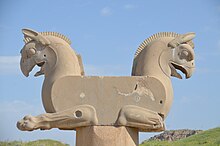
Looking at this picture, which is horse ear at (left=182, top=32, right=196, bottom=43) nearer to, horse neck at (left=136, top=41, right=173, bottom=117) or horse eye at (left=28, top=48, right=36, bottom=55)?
horse neck at (left=136, top=41, right=173, bottom=117)

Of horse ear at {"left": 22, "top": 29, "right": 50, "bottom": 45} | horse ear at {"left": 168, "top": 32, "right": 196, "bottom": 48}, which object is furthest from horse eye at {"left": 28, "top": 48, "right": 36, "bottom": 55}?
horse ear at {"left": 168, "top": 32, "right": 196, "bottom": 48}

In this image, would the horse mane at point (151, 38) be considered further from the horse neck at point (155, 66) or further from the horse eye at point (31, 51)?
the horse eye at point (31, 51)

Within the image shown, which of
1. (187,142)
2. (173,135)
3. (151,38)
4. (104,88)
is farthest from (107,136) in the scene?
(173,135)

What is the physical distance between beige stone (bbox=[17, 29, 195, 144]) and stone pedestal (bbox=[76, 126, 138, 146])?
9cm

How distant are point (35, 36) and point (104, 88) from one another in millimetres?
1914

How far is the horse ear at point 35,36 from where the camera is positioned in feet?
34.7

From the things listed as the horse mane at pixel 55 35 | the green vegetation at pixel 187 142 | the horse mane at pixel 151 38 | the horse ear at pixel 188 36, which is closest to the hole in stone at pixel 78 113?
the horse mane at pixel 55 35

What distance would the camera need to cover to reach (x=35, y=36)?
10617 mm

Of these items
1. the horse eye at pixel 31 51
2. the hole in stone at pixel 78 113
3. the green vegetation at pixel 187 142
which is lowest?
the hole in stone at pixel 78 113

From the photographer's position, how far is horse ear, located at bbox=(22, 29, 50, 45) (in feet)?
34.7

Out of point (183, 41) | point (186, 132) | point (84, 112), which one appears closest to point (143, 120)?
point (84, 112)

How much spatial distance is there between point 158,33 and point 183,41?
601 millimetres

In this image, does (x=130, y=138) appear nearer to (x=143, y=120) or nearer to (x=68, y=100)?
(x=143, y=120)

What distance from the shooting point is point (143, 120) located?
9.95 m
